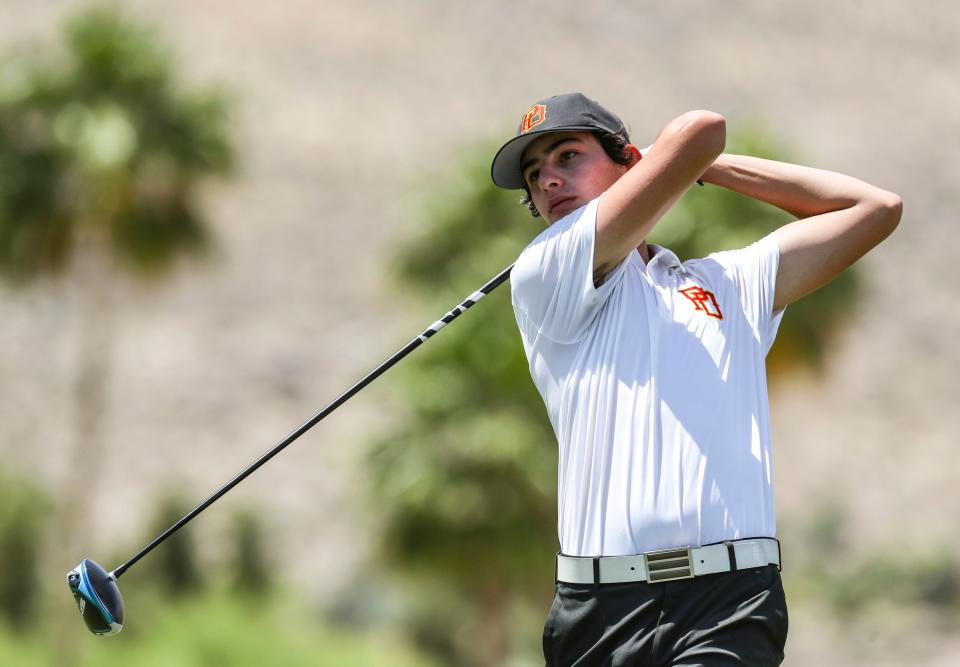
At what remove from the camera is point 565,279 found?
3.16 meters

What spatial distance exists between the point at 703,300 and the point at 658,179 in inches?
11.7

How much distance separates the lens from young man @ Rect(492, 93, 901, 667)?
3002 mm

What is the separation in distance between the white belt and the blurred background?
13.2 m

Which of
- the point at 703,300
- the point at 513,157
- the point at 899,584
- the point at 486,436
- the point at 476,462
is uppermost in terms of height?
the point at 899,584

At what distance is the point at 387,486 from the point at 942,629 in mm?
37560

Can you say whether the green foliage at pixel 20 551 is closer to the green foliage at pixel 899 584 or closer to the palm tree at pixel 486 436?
the palm tree at pixel 486 436

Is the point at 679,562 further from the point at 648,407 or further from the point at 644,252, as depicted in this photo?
the point at 644,252

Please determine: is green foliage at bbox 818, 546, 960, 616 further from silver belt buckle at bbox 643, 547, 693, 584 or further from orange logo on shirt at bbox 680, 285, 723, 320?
silver belt buckle at bbox 643, 547, 693, 584

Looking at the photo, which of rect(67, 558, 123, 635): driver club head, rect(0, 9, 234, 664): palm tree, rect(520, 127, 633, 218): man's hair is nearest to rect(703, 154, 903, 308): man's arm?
rect(520, 127, 633, 218): man's hair

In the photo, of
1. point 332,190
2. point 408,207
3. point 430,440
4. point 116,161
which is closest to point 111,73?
point 116,161

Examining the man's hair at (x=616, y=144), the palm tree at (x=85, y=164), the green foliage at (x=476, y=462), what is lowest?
the man's hair at (x=616, y=144)

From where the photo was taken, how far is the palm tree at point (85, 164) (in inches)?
693

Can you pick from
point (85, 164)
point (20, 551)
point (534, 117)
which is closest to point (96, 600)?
point (534, 117)

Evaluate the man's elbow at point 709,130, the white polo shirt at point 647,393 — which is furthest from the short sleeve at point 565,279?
the man's elbow at point 709,130
